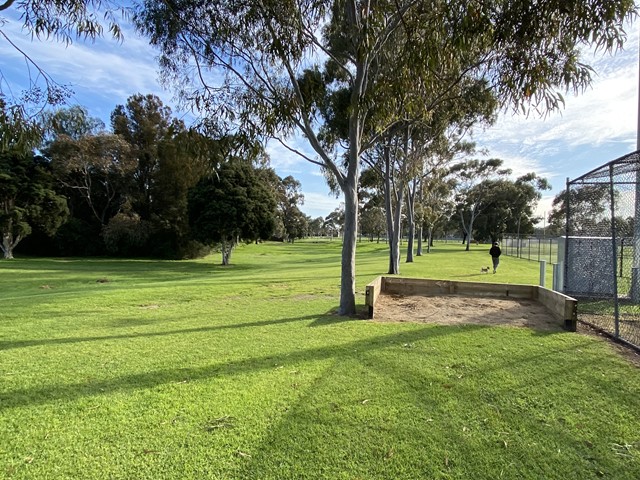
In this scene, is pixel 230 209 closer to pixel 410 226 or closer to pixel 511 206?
pixel 410 226

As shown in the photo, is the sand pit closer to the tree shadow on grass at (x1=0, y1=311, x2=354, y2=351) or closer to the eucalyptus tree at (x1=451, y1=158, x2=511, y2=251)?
the tree shadow on grass at (x1=0, y1=311, x2=354, y2=351)

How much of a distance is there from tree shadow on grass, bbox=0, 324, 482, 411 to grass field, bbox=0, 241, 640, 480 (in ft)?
0.09

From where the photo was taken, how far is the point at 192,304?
9.05m

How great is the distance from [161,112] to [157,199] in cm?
769

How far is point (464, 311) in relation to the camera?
787cm

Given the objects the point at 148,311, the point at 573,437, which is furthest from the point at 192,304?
the point at 573,437

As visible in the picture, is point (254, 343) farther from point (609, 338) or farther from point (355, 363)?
point (609, 338)

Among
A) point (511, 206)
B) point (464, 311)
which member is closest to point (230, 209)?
point (464, 311)

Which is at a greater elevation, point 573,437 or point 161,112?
point 161,112

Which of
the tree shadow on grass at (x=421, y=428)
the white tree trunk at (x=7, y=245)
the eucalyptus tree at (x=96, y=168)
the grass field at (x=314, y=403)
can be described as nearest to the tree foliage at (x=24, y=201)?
the white tree trunk at (x=7, y=245)

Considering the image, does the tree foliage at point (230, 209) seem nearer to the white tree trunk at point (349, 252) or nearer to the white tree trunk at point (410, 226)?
the white tree trunk at point (410, 226)

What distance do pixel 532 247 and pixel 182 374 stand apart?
111ft

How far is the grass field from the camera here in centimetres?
269

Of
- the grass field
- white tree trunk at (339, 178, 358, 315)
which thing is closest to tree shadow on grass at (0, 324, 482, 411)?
the grass field
